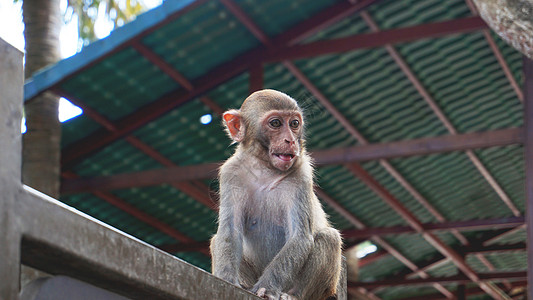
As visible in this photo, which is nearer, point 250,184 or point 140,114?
point 250,184

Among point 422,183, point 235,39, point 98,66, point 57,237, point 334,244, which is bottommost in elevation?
point 57,237

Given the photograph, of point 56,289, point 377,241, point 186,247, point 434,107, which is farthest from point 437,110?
point 56,289

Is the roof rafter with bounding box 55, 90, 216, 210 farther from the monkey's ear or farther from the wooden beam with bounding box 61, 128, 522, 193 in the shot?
the monkey's ear

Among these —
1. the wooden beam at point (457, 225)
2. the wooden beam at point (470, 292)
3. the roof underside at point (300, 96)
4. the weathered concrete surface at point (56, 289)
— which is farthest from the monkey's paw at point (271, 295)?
the wooden beam at point (470, 292)

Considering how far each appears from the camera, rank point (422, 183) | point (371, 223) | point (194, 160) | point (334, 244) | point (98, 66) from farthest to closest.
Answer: point (371, 223), point (422, 183), point (194, 160), point (98, 66), point (334, 244)

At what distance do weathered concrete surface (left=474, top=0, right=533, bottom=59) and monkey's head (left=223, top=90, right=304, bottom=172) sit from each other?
4.07 feet

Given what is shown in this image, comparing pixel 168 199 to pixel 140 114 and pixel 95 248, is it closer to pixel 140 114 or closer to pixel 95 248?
pixel 140 114

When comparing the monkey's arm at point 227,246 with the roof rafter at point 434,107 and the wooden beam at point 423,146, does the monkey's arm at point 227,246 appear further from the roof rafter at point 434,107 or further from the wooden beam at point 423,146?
the roof rafter at point 434,107

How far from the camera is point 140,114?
10.7m

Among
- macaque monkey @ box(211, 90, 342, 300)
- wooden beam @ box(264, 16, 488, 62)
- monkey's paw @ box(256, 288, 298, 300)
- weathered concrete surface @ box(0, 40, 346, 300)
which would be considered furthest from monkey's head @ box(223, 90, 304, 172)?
wooden beam @ box(264, 16, 488, 62)

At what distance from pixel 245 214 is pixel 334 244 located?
592 mm

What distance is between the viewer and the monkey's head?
5281 millimetres

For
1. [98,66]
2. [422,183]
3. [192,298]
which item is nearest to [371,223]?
[422,183]

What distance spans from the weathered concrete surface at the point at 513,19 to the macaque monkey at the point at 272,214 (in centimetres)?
126
